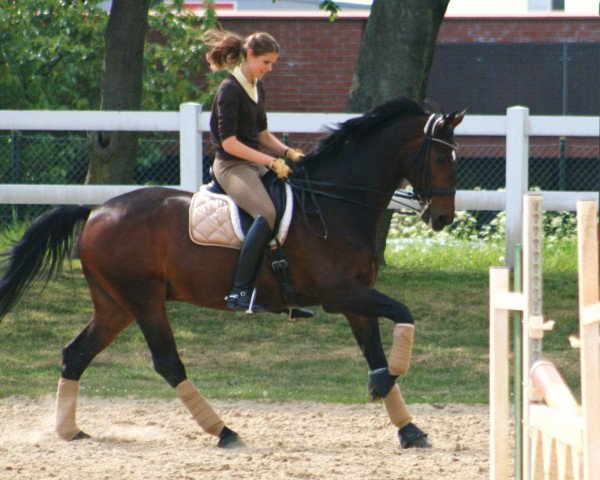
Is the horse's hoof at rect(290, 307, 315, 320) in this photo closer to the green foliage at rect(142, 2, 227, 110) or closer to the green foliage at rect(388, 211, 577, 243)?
the green foliage at rect(388, 211, 577, 243)

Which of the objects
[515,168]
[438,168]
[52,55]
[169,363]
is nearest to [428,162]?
[438,168]

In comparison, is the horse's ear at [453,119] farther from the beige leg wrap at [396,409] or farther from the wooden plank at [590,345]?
the wooden plank at [590,345]

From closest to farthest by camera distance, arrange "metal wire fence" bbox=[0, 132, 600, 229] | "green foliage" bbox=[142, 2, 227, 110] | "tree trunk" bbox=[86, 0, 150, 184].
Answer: "tree trunk" bbox=[86, 0, 150, 184]
"metal wire fence" bbox=[0, 132, 600, 229]
"green foliage" bbox=[142, 2, 227, 110]

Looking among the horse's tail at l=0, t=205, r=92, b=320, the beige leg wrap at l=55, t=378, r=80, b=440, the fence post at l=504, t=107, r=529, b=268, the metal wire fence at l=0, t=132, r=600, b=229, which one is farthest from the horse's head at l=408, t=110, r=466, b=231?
the metal wire fence at l=0, t=132, r=600, b=229

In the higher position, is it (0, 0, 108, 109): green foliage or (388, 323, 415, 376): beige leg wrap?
(0, 0, 108, 109): green foliage

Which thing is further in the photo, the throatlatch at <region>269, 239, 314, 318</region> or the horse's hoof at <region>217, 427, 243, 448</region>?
the throatlatch at <region>269, 239, 314, 318</region>

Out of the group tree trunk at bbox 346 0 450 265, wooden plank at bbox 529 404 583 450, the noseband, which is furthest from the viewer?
tree trunk at bbox 346 0 450 265

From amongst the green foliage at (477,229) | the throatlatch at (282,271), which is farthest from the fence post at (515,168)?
the throatlatch at (282,271)

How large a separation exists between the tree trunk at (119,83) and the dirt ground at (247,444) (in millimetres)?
5008

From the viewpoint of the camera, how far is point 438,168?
682 centimetres

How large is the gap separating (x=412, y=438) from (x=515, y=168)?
4631mm

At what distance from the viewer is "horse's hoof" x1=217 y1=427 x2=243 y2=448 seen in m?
6.66

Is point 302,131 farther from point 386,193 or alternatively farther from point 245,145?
point 245,145

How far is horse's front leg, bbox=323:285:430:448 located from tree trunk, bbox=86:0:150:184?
6814 mm
